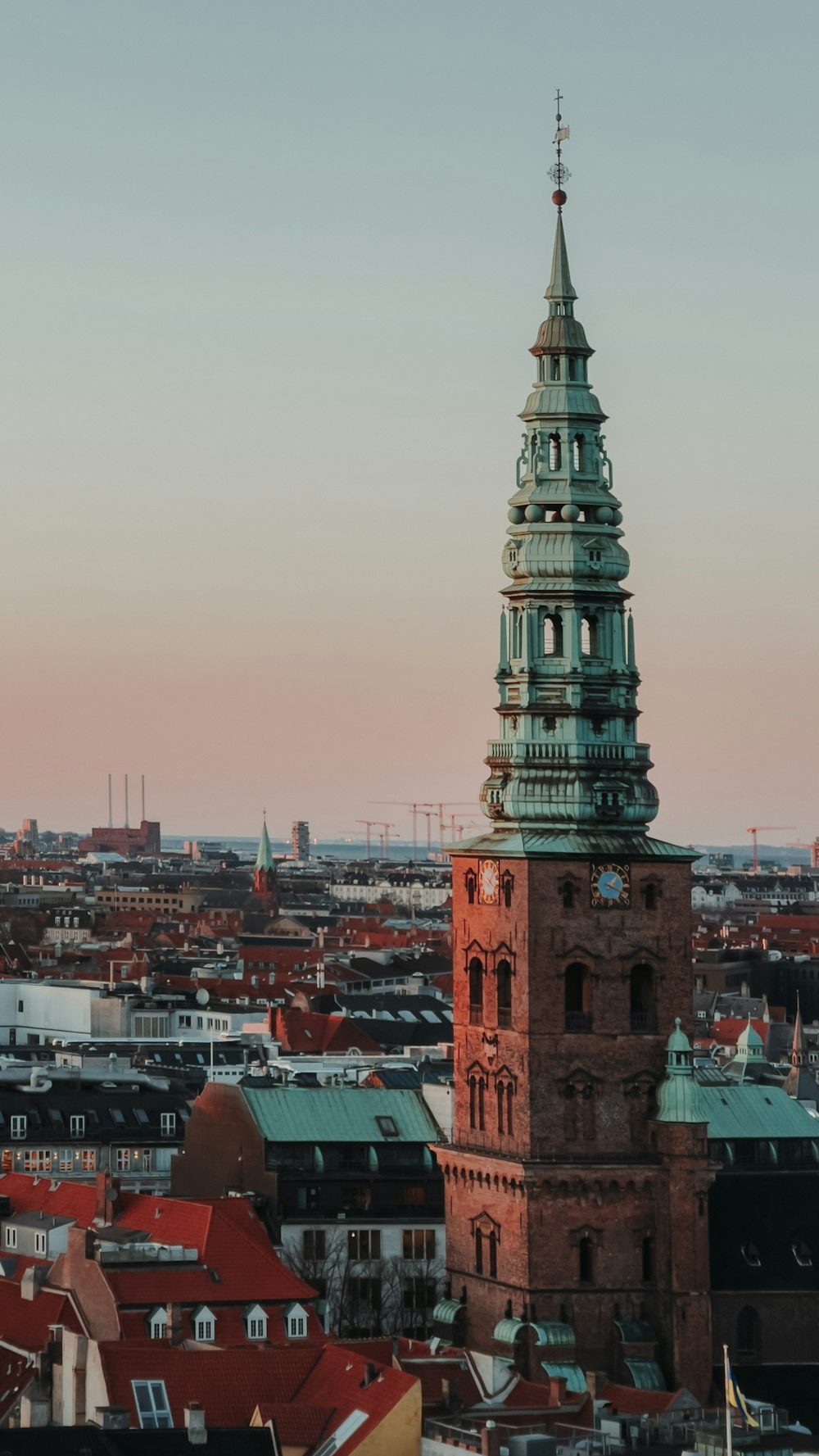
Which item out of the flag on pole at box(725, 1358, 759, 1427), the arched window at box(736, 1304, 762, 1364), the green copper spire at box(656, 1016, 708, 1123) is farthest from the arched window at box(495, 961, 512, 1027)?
the flag on pole at box(725, 1358, 759, 1427)

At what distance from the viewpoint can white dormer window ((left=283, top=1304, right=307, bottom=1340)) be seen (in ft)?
312

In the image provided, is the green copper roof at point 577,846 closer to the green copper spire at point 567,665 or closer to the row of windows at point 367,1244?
the green copper spire at point 567,665

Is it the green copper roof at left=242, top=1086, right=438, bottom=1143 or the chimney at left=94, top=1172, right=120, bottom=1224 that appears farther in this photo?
the green copper roof at left=242, top=1086, right=438, bottom=1143

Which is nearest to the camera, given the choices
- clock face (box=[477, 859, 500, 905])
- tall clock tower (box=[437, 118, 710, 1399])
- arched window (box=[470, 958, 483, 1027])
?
tall clock tower (box=[437, 118, 710, 1399])

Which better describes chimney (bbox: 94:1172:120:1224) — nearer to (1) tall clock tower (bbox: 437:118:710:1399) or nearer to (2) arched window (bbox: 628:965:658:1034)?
(1) tall clock tower (bbox: 437:118:710:1399)

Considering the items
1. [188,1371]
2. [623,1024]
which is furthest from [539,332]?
[188,1371]

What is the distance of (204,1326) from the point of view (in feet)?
306

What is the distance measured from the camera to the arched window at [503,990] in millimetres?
98000

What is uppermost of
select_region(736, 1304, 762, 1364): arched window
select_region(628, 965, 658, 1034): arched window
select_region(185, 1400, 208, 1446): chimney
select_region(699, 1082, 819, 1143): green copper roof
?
select_region(628, 965, 658, 1034): arched window

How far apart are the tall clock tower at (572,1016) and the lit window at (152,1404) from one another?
49.6 ft

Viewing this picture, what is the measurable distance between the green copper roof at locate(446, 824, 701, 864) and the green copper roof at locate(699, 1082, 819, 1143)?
10786 mm

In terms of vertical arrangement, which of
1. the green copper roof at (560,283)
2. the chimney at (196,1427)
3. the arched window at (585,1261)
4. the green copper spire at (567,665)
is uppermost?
the green copper roof at (560,283)

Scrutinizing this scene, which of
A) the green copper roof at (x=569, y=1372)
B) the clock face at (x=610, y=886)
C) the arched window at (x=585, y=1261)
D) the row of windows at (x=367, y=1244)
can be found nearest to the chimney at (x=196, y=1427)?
the green copper roof at (x=569, y=1372)

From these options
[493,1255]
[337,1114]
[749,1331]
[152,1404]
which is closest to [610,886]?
[493,1255]
